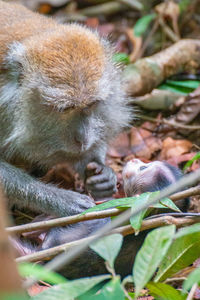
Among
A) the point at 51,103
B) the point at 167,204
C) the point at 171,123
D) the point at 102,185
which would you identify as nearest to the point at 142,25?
the point at 171,123

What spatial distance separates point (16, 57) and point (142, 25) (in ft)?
11.8

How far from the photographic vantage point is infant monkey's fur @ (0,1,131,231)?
13.4 feet

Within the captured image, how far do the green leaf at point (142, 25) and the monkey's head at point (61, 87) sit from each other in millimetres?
2815

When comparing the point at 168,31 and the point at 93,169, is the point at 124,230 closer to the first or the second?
the point at 93,169

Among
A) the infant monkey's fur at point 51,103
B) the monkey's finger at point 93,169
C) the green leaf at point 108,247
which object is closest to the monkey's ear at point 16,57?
the infant monkey's fur at point 51,103

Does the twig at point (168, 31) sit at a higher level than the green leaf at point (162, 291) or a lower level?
higher

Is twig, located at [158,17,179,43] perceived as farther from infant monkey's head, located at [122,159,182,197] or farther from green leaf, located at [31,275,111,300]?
green leaf, located at [31,275,111,300]

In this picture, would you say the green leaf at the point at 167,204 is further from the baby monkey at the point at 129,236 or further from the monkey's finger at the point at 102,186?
the monkey's finger at the point at 102,186

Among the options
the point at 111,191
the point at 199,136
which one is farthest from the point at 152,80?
Result: the point at 111,191

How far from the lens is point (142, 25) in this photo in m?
7.46

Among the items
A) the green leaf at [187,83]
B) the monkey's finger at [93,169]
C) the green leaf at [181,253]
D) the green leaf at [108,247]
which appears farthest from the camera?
the green leaf at [187,83]

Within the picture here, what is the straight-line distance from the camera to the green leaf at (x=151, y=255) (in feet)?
7.80

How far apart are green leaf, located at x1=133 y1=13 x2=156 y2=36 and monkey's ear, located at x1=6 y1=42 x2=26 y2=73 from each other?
3287mm

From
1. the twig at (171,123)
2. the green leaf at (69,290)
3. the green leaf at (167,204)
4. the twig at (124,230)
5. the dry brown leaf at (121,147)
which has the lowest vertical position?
the dry brown leaf at (121,147)
